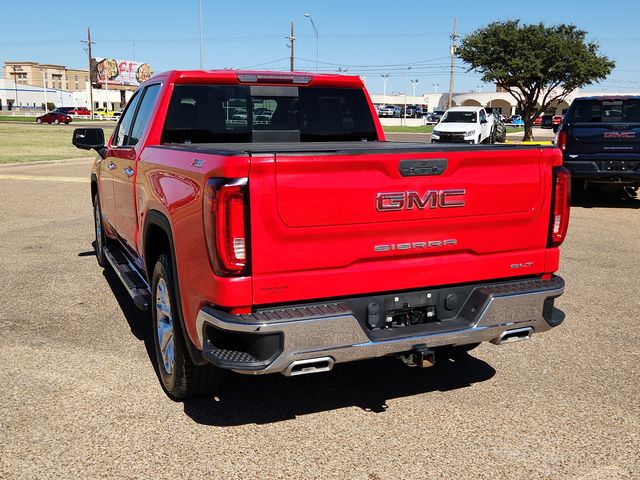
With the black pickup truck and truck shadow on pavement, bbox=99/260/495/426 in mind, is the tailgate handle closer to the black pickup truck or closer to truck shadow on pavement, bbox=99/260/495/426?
truck shadow on pavement, bbox=99/260/495/426

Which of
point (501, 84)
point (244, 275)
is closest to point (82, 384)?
point (244, 275)

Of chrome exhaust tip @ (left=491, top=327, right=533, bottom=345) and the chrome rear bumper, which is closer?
the chrome rear bumper

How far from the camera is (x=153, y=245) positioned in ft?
13.4

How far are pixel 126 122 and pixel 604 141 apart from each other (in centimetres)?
839

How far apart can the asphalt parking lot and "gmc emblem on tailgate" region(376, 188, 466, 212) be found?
1.27 m

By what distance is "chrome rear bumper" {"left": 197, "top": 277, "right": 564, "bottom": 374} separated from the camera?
300 centimetres

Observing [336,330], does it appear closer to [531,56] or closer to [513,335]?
[513,335]

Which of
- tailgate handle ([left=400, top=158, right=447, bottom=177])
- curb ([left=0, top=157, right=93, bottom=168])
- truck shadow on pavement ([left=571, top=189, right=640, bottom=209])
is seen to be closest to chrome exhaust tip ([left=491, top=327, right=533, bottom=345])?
tailgate handle ([left=400, top=158, right=447, bottom=177])

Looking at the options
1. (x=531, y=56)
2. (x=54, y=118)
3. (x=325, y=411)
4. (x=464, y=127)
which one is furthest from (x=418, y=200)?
(x=54, y=118)

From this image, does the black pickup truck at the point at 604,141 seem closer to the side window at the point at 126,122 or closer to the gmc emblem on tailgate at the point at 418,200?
the side window at the point at 126,122

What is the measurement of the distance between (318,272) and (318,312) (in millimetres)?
196

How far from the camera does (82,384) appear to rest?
4.13 metres

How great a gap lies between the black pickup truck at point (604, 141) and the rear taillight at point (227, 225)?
9256 millimetres

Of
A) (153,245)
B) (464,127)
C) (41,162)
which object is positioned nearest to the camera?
(153,245)
